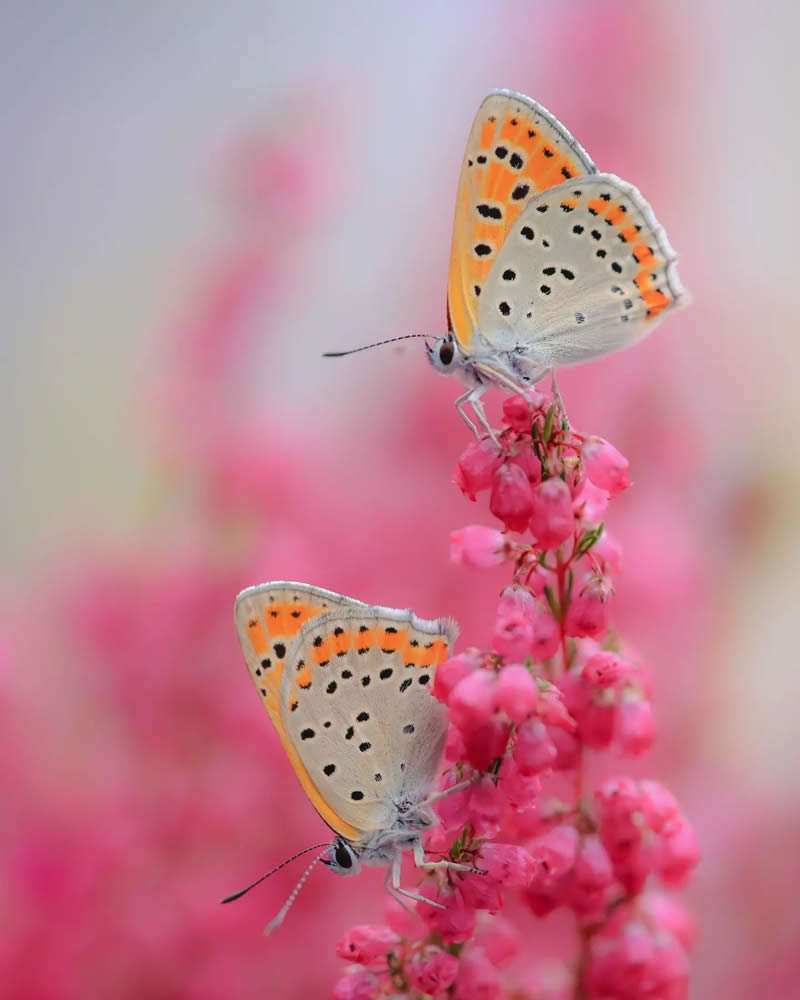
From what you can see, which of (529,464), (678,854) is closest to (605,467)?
(529,464)

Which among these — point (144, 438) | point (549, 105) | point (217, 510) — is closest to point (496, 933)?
point (217, 510)

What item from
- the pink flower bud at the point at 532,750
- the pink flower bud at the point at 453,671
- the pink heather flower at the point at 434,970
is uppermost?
the pink flower bud at the point at 453,671

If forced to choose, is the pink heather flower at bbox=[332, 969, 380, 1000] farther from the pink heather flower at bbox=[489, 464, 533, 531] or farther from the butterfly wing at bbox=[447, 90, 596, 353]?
the butterfly wing at bbox=[447, 90, 596, 353]

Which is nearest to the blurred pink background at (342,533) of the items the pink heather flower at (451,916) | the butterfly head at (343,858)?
the butterfly head at (343,858)

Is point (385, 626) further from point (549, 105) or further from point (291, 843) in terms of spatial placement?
point (549, 105)

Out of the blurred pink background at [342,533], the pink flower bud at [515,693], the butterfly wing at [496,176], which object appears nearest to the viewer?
the pink flower bud at [515,693]

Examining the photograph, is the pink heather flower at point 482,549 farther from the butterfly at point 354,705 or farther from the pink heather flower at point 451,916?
the pink heather flower at point 451,916
